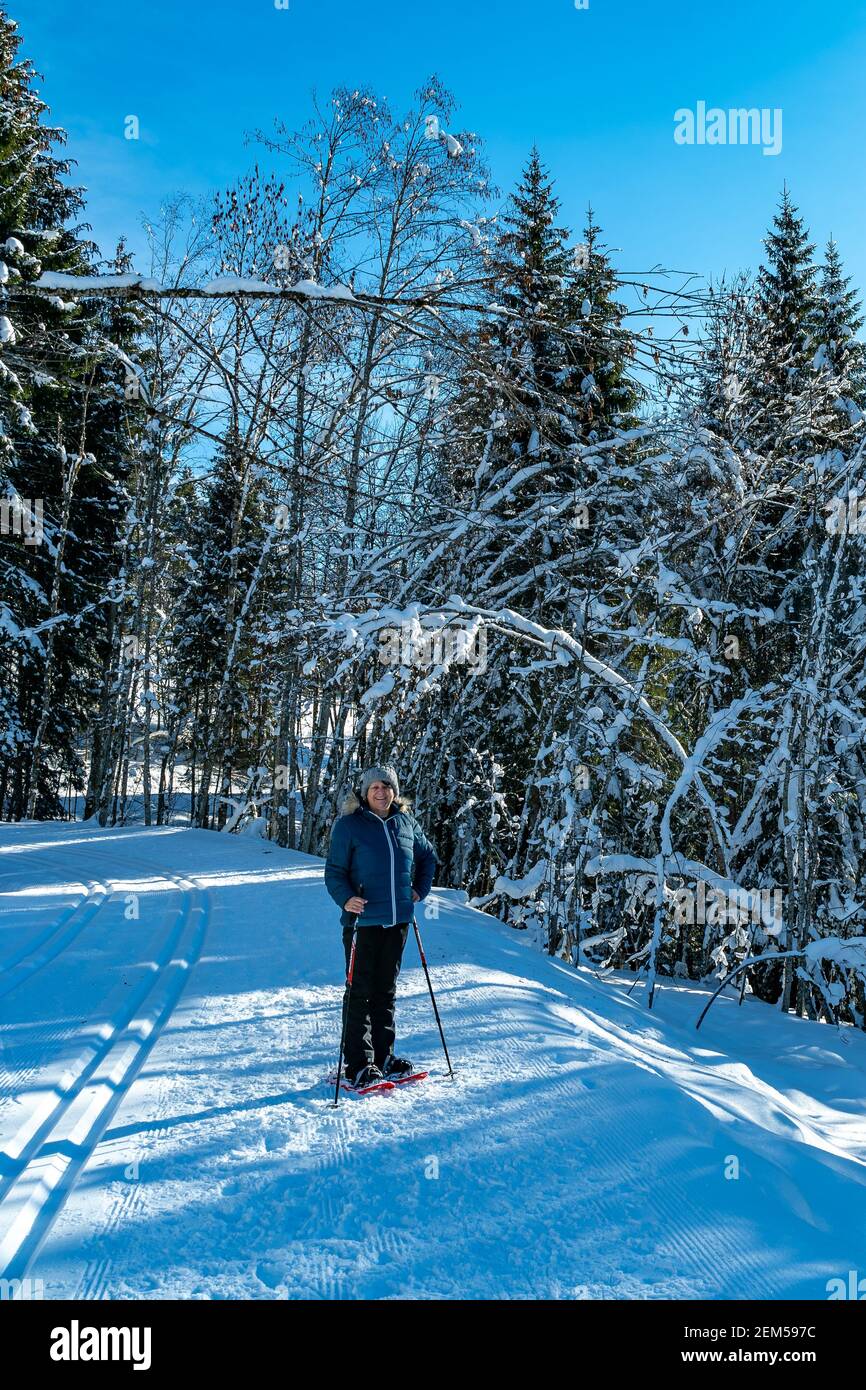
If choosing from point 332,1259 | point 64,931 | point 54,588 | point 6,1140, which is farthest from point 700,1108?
point 54,588

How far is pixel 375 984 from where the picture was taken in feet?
16.4

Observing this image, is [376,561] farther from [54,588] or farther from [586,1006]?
[54,588]

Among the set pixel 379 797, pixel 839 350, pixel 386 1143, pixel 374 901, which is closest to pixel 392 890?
pixel 374 901

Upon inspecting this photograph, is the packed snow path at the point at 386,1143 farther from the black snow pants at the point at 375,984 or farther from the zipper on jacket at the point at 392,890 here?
the zipper on jacket at the point at 392,890

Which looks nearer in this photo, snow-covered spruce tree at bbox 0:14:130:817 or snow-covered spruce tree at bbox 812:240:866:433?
snow-covered spruce tree at bbox 812:240:866:433

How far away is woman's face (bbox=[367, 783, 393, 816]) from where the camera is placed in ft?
16.8

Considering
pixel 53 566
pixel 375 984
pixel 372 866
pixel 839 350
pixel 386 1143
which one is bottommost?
pixel 386 1143

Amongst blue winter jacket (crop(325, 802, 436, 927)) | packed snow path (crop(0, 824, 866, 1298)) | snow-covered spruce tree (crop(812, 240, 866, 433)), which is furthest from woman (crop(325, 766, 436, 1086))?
snow-covered spruce tree (crop(812, 240, 866, 433))

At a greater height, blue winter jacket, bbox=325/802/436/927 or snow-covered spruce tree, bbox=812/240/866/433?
snow-covered spruce tree, bbox=812/240/866/433

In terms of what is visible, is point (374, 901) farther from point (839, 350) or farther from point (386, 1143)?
point (839, 350)

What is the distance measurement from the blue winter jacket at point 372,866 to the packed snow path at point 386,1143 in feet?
Answer: 3.37

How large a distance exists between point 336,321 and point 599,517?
871 centimetres

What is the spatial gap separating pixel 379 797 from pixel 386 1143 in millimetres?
1885

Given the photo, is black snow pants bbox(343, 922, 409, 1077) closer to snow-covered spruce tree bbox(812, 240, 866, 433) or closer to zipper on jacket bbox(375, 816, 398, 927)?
zipper on jacket bbox(375, 816, 398, 927)
